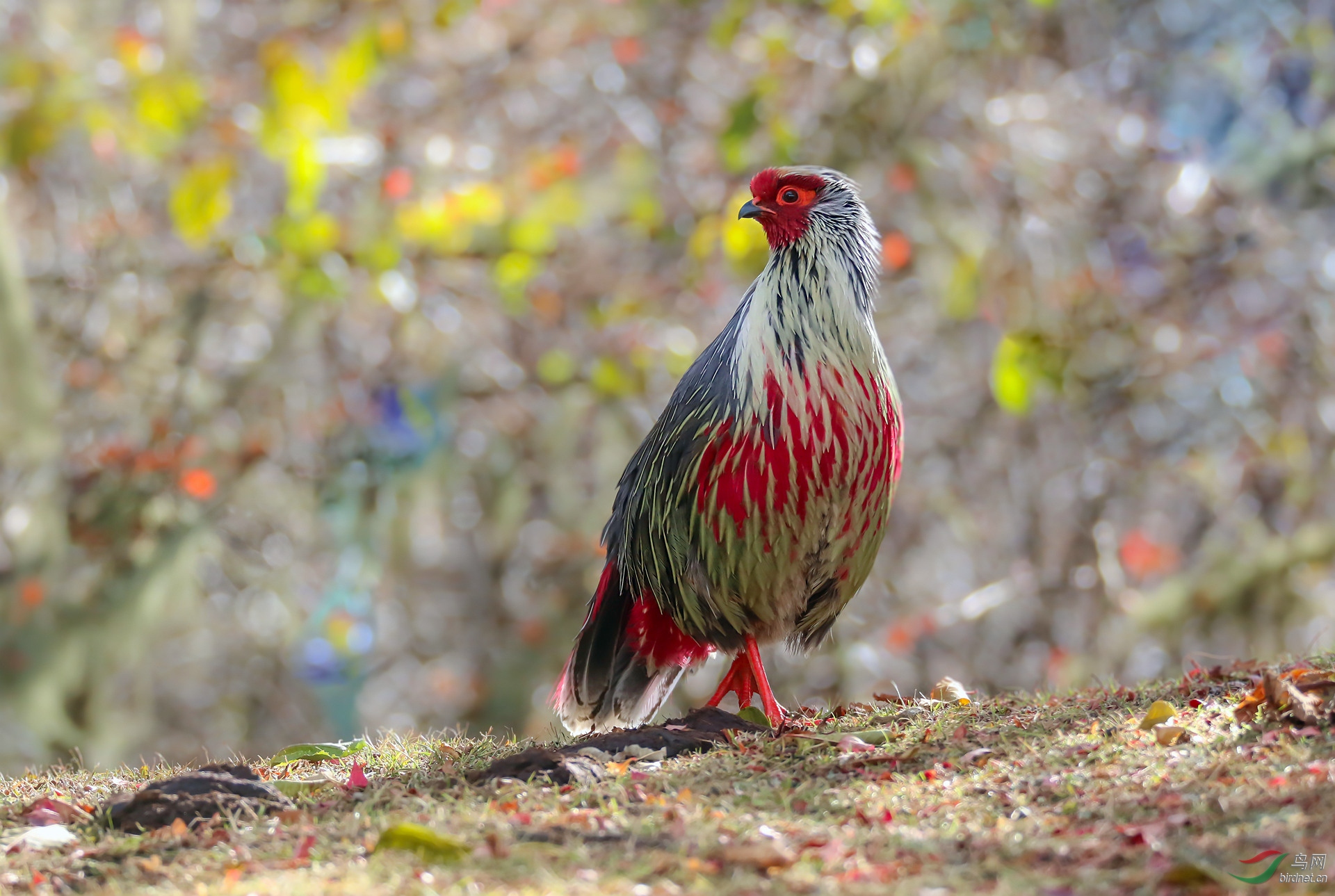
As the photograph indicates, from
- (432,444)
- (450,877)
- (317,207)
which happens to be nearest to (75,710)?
(432,444)

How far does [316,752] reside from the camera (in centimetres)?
380

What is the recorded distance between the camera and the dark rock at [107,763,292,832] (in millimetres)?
2820

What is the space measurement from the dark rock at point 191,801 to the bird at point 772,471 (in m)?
1.48

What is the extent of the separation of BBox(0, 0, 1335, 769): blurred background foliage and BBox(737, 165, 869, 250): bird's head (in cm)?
278

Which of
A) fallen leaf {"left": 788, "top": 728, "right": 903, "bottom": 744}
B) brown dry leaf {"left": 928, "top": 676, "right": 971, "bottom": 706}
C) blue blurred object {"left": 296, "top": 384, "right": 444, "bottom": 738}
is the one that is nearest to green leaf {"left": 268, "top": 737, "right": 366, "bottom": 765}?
fallen leaf {"left": 788, "top": 728, "right": 903, "bottom": 744}

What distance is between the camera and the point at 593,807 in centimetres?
276

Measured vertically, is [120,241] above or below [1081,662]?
above

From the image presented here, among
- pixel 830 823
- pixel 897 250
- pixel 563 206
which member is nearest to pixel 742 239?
pixel 563 206

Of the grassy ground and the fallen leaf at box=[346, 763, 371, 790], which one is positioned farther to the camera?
the fallen leaf at box=[346, 763, 371, 790]

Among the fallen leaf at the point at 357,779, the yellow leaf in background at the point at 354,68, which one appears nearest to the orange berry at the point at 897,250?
the yellow leaf in background at the point at 354,68

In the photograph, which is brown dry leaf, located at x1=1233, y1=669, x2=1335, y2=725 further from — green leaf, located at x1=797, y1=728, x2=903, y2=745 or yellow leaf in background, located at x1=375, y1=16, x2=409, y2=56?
yellow leaf in background, located at x1=375, y1=16, x2=409, y2=56

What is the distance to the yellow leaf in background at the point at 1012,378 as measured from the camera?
6793mm

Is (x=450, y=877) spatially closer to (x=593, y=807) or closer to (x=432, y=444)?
(x=593, y=807)

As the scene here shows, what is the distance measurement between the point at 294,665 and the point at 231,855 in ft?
23.8
